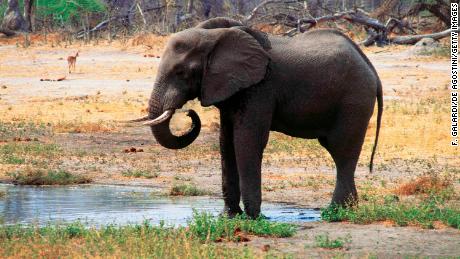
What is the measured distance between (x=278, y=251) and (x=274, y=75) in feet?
7.92

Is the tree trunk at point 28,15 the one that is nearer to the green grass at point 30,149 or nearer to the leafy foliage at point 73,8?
the leafy foliage at point 73,8

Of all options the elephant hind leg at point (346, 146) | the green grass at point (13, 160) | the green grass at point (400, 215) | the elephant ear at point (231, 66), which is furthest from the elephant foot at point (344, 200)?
the green grass at point (13, 160)

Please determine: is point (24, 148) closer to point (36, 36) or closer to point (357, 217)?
point (357, 217)

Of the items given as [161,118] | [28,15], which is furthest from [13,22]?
[161,118]

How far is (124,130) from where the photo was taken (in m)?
18.0

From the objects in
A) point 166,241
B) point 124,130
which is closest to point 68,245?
point 166,241

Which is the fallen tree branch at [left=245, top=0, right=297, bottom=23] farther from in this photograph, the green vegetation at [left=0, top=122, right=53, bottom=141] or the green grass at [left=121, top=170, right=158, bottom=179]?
the green grass at [left=121, top=170, right=158, bottom=179]

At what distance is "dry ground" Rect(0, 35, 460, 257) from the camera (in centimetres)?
898

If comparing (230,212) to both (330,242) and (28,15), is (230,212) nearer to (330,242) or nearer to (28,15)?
(330,242)

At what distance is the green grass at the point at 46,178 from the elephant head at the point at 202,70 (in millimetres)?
3206

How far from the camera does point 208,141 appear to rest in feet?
55.3

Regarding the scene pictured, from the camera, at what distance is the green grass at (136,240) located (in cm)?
749

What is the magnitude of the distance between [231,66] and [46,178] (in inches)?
154

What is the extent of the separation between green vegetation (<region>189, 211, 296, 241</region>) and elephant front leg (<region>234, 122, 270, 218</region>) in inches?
34.7
